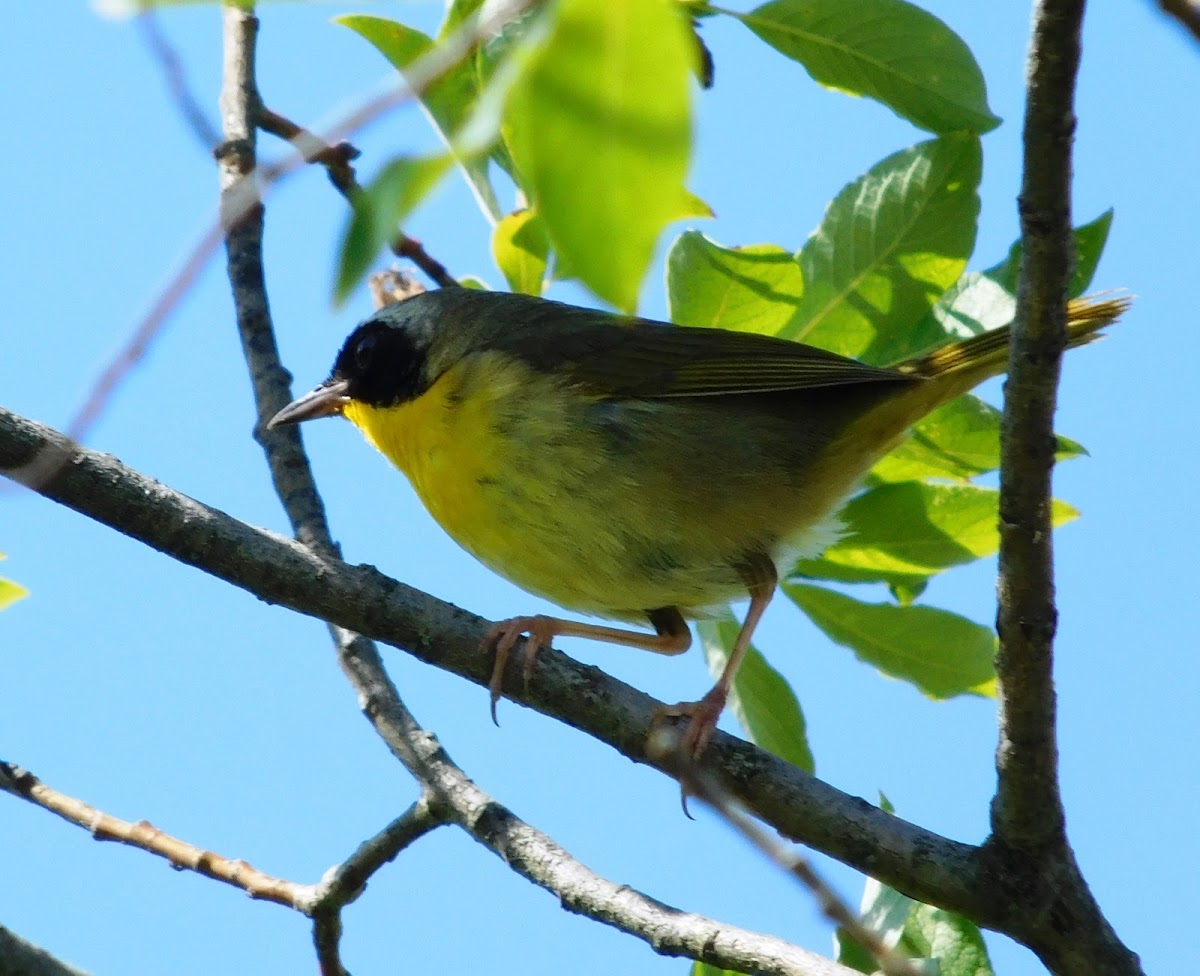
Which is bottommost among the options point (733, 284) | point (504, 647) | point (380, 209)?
point (380, 209)

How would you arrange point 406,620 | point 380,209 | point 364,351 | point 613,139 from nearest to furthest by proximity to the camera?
point 613,139, point 380,209, point 406,620, point 364,351

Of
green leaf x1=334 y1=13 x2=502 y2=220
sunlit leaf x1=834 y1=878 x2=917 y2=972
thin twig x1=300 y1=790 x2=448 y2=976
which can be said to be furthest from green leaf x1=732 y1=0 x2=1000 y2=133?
thin twig x1=300 y1=790 x2=448 y2=976

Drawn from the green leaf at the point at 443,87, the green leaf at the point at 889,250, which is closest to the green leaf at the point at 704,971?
the green leaf at the point at 889,250

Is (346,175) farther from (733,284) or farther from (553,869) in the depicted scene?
(553,869)

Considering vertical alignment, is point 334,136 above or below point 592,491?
below

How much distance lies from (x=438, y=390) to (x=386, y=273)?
2.74 ft

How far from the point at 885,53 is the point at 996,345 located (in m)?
1.23

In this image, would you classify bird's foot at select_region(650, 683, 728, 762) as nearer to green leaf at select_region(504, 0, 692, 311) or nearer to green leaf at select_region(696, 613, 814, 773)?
green leaf at select_region(696, 613, 814, 773)

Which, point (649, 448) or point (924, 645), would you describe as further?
point (649, 448)

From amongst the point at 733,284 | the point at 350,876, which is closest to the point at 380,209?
the point at 350,876

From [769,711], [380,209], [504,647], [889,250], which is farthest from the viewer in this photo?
[769,711]

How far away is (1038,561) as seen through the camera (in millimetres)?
2654

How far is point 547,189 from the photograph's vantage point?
0.96 meters

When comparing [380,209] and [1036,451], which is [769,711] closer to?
[1036,451]
